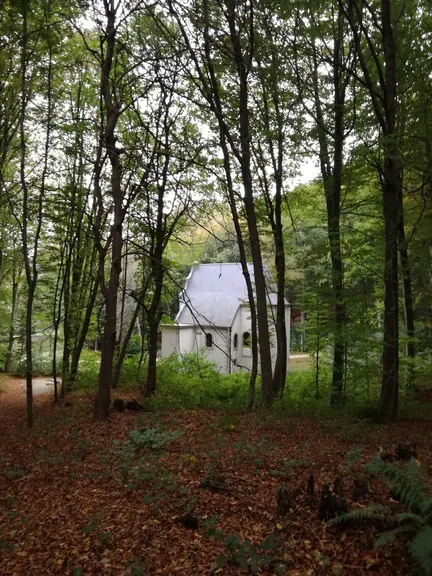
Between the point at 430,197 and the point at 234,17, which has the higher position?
the point at 234,17

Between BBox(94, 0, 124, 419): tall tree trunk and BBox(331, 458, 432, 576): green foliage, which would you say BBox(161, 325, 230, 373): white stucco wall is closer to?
BBox(94, 0, 124, 419): tall tree trunk

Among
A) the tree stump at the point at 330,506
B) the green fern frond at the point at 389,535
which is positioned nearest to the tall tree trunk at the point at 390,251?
the tree stump at the point at 330,506

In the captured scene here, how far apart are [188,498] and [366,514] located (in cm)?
186

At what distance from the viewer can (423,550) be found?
8.46 feet

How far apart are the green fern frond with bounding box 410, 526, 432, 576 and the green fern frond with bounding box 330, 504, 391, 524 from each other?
48cm

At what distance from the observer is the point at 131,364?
52.4 feet

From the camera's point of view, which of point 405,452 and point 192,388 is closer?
point 405,452

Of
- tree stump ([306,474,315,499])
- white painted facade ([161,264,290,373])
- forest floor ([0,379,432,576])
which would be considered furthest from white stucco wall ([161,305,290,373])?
tree stump ([306,474,315,499])

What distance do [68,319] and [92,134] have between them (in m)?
6.25

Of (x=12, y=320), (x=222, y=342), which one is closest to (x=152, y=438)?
(x=12, y=320)

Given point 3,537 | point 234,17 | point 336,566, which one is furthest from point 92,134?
point 336,566

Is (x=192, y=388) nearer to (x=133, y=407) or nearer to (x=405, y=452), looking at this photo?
(x=133, y=407)

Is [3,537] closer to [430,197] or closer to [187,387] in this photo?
[187,387]

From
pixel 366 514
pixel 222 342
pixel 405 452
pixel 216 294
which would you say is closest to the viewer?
pixel 366 514
